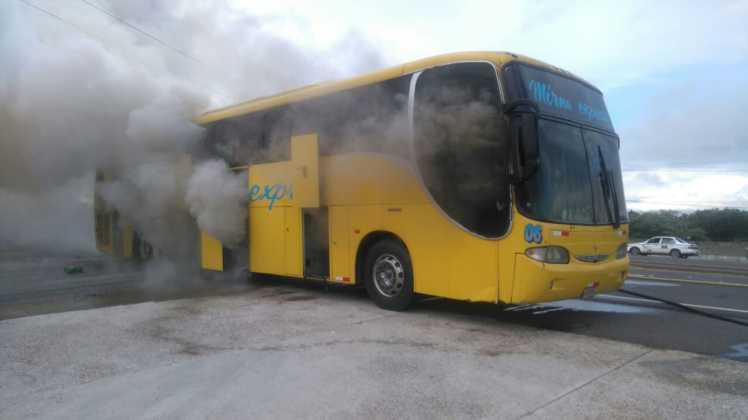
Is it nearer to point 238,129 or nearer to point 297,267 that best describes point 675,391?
point 297,267

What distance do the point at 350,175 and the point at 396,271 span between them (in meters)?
→ 1.53

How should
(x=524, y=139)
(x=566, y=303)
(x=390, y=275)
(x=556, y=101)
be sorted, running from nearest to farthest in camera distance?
1. (x=524, y=139)
2. (x=556, y=101)
3. (x=390, y=275)
4. (x=566, y=303)

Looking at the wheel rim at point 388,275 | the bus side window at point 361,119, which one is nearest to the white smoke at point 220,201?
the bus side window at point 361,119

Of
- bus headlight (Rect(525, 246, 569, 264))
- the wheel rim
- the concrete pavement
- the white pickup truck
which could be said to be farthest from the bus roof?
the white pickup truck

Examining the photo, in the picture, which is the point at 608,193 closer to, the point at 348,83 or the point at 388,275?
the point at 388,275

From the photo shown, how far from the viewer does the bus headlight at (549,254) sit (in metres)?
5.58

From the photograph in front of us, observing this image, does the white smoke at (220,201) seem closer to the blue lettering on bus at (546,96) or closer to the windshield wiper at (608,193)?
the blue lettering on bus at (546,96)

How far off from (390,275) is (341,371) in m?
2.69

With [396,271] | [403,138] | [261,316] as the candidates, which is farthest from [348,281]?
[403,138]

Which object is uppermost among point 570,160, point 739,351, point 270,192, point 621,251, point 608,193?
point 570,160

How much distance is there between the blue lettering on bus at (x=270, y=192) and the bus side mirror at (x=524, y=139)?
3.88 metres

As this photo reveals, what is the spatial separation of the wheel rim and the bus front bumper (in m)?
1.72

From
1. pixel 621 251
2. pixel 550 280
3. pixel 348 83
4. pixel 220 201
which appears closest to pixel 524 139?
pixel 550 280

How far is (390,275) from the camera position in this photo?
706 cm
